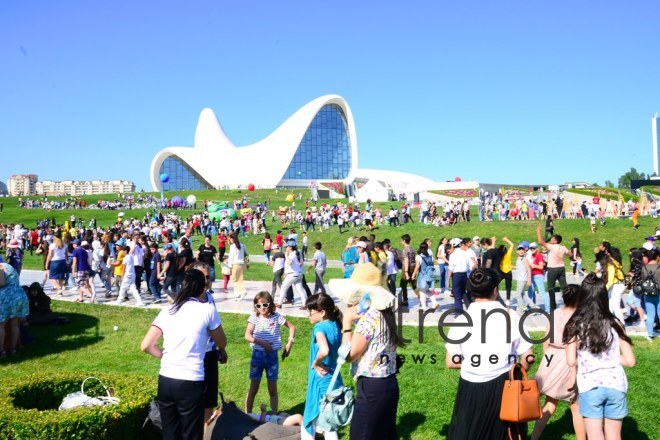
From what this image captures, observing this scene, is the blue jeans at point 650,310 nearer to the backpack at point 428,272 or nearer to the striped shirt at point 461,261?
the striped shirt at point 461,261

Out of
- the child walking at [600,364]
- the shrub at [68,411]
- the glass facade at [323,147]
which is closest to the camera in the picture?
the child walking at [600,364]

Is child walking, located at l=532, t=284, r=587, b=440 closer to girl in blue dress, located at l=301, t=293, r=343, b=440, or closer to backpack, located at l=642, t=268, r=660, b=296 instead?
girl in blue dress, located at l=301, t=293, r=343, b=440

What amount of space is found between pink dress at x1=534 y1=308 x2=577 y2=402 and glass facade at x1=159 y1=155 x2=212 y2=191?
7857 cm

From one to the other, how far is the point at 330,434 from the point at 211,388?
0.92 meters

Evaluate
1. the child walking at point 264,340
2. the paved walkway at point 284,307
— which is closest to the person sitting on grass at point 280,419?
the child walking at point 264,340

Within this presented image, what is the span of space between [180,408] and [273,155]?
77118 millimetres

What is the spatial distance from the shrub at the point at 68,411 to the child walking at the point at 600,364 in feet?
9.66

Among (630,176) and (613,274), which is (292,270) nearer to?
(613,274)

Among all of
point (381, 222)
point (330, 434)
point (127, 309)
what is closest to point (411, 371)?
point (330, 434)

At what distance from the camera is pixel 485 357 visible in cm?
304

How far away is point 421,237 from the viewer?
21.5 meters

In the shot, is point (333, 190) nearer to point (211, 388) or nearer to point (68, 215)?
point (68, 215)

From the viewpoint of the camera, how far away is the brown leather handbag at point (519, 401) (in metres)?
2.91

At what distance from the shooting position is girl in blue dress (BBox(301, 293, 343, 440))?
3.77 meters
